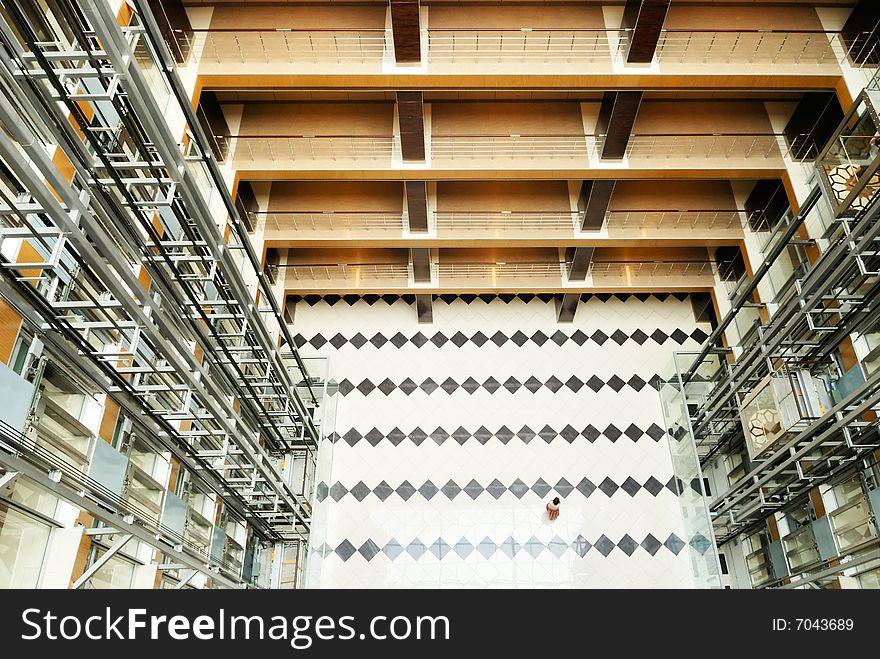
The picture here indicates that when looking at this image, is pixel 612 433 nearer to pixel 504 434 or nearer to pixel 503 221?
pixel 504 434

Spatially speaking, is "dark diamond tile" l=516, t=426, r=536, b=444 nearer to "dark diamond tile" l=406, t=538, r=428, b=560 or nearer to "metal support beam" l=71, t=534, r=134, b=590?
"dark diamond tile" l=406, t=538, r=428, b=560

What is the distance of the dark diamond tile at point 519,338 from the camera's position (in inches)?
361

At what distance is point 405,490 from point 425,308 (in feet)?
8.42

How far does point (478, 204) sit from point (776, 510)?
15.9 feet

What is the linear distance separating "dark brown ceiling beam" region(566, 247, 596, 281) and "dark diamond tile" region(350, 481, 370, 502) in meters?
3.79

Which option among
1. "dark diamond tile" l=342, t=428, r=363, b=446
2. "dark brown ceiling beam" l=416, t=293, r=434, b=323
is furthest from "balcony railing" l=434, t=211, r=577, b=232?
"dark diamond tile" l=342, t=428, r=363, b=446

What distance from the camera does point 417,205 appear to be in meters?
7.27

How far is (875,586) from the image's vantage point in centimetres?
518

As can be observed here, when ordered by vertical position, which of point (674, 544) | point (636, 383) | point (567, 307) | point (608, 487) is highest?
point (567, 307)

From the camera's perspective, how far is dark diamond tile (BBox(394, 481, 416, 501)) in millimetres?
8094

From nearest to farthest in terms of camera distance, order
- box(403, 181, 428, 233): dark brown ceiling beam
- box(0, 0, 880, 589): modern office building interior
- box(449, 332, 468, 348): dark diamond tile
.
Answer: box(0, 0, 880, 589): modern office building interior, box(403, 181, 428, 233): dark brown ceiling beam, box(449, 332, 468, 348): dark diamond tile

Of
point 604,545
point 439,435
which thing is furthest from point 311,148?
point 604,545
